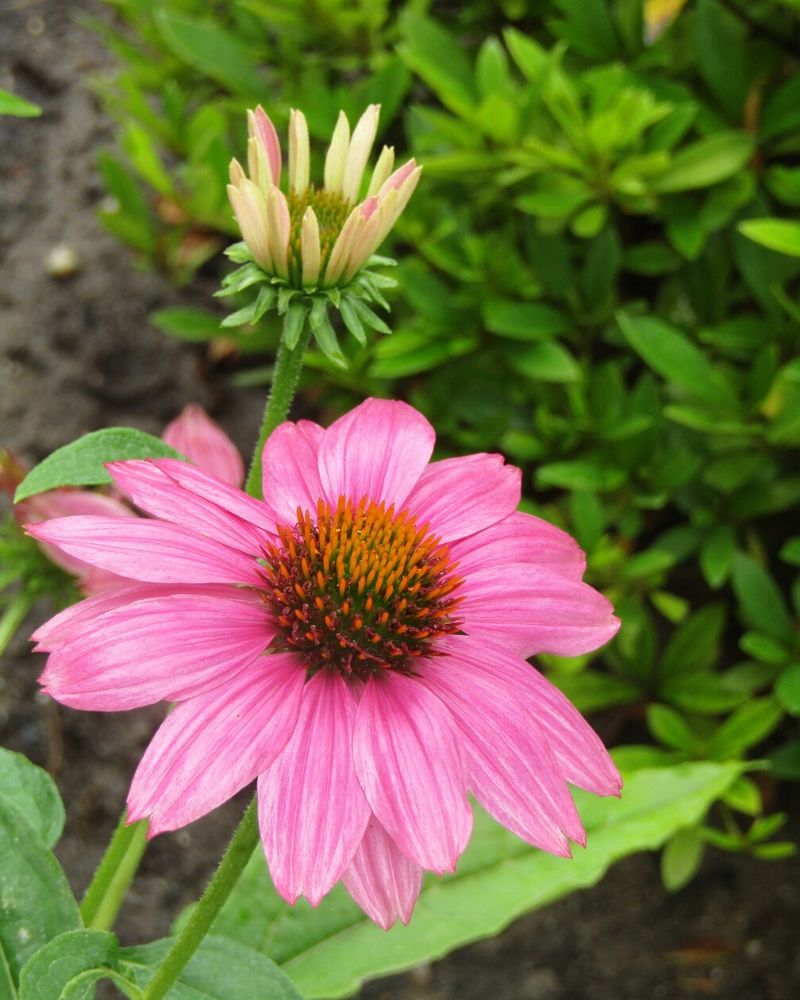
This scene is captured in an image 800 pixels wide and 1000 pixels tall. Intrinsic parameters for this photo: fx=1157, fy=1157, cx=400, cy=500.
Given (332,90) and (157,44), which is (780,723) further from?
(157,44)

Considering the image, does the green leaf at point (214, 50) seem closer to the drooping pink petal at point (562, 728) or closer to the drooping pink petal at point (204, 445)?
the drooping pink petal at point (204, 445)

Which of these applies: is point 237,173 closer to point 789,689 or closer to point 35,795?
point 35,795

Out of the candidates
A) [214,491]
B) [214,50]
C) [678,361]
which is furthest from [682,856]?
[214,50]

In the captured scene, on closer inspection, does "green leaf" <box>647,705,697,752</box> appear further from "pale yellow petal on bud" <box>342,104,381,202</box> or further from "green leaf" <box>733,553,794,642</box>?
"pale yellow petal on bud" <box>342,104,381,202</box>

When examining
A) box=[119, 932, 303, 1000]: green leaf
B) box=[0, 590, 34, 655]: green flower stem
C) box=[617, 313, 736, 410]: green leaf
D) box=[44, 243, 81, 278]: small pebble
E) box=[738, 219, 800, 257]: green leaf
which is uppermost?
box=[738, 219, 800, 257]: green leaf

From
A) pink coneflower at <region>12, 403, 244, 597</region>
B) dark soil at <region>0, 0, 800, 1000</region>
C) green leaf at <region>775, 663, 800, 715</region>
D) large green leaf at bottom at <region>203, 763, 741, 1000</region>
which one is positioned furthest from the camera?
dark soil at <region>0, 0, 800, 1000</region>

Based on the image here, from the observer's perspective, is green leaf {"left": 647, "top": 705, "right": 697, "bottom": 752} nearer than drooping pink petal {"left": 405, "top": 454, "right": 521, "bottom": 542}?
No

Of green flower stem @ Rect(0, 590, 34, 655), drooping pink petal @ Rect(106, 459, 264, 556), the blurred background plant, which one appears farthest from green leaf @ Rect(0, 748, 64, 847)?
the blurred background plant
